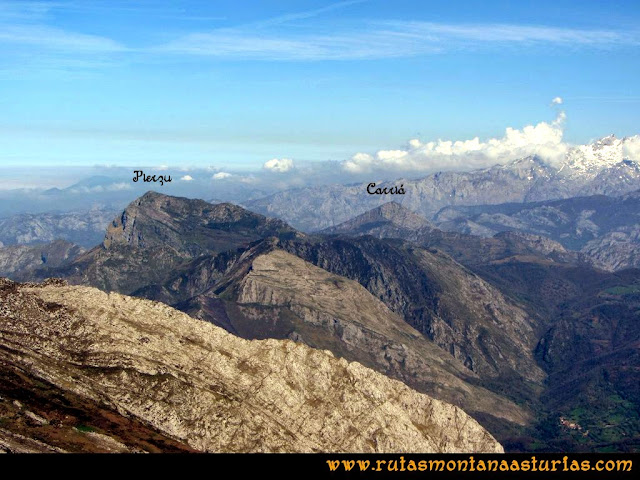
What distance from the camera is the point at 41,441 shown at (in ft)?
588
